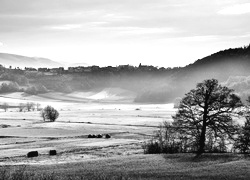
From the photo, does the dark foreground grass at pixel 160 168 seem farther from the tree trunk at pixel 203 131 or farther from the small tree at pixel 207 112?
the small tree at pixel 207 112

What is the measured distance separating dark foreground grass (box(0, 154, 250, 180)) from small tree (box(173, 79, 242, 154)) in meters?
3.34

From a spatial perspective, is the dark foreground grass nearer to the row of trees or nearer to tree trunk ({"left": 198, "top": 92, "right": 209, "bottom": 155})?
tree trunk ({"left": 198, "top": 92, "right": 209, "bottom": 155})

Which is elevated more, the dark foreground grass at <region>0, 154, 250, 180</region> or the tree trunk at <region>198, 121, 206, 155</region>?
the tree trunk at <region>198, 121, 206, 155</region>

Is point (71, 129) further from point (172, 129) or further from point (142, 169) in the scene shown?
point (142, 169)

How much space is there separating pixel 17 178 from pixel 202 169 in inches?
845

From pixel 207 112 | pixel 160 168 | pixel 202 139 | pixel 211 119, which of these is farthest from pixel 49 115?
pixel 160 168

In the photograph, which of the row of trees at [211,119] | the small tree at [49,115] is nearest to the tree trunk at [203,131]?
the row of trees at [211,119]

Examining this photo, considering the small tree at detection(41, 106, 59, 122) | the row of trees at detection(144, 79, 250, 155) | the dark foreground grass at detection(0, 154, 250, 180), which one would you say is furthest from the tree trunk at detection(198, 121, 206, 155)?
the small tree at detection(41, 106, 59, 122)

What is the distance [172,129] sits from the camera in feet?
181

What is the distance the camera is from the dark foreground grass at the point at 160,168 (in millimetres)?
38844

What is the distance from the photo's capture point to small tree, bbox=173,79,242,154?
52.4 meters

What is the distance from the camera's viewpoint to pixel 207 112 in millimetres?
53000

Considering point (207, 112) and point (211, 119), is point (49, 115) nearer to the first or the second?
point (207, 112)

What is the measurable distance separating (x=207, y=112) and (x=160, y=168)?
1326cm
